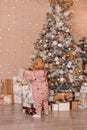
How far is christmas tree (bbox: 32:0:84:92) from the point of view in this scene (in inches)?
216

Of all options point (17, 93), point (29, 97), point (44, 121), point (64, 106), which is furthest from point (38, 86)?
point (17, 93)

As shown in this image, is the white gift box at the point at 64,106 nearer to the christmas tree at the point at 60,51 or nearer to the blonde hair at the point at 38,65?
the christmas tree at the point at 60,51

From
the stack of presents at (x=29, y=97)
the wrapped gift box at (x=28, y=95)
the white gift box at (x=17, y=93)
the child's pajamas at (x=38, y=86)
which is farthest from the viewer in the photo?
the white gift box at (x=17, y=93)

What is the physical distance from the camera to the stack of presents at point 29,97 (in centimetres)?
521

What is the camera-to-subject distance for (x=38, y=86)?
4.87 m

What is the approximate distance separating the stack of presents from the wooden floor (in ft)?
0.59

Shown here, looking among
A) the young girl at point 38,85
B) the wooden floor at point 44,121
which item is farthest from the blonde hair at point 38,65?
the wooden floor at point 44,121

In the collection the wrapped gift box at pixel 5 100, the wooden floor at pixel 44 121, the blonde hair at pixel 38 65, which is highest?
the blonde hair at pixel 38 65

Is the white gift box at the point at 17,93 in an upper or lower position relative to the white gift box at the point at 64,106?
upper

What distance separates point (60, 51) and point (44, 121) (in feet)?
4.58

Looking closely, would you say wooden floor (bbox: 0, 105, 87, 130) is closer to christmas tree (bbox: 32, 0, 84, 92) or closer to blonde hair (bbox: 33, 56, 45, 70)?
christmas tree (bbox: 32, 0, 84, 92)

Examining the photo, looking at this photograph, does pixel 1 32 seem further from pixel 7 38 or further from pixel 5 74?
pixel 5 74

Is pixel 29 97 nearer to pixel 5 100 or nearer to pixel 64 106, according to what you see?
pixel 64 106

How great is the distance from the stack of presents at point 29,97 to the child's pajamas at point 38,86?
0.16 metres
